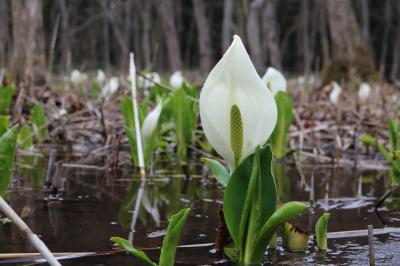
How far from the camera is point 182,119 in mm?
2914

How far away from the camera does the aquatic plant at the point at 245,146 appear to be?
115 cm

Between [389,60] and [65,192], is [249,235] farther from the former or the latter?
[389,60]

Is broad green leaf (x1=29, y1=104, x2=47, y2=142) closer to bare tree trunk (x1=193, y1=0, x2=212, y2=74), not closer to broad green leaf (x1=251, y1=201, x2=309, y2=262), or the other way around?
broad green leaf (x1=251, y1=201, x2=309, y2=262)

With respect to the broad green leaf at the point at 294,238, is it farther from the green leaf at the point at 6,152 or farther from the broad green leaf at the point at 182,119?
the broad green leaf at the point at 182,119

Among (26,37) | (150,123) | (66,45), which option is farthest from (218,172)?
(66,45)

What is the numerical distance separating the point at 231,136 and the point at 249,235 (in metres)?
0.19

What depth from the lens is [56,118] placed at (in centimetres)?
383

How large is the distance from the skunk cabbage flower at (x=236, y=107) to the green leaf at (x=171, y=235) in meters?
0.18

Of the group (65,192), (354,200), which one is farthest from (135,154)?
(354,200)

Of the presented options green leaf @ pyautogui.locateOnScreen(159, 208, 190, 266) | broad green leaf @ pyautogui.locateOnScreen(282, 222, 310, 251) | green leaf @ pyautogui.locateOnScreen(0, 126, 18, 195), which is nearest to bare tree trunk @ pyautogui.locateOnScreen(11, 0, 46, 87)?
green leaf @ pyautogui.locateOnScreen(0, 126, 18, 195)

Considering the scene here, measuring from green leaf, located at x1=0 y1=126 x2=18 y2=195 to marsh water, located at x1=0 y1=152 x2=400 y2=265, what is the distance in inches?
4.5

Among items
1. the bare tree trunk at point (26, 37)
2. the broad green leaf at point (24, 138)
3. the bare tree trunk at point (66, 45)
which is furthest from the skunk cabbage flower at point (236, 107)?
the bare tree trunk at point (26, 37)

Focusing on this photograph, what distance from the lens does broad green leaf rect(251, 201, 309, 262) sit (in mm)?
1140

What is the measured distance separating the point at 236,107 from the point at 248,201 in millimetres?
169
